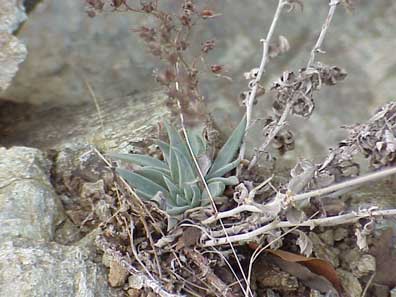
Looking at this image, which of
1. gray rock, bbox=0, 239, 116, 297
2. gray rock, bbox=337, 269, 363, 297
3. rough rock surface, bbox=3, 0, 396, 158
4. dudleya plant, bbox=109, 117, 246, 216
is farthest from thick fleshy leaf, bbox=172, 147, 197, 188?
rough rock surface, bbox=3, 0, 396, 158

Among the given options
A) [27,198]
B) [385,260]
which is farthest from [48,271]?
[385,260]

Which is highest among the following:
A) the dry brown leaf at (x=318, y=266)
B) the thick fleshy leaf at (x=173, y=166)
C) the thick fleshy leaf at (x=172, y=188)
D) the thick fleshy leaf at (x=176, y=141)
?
the thick fleshy leaf at (x=176, y=141)

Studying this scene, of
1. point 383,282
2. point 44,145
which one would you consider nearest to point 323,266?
point 383,282

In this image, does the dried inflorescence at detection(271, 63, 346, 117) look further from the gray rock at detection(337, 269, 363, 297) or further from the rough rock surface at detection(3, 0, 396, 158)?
the rough rock surface at detection(3, 0, 396, 158)

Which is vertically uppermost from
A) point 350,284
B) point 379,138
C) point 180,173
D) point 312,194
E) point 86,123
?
point 379,138

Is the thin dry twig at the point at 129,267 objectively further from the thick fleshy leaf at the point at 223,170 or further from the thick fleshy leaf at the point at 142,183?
the thick fleshy leaf at the point at 223,170

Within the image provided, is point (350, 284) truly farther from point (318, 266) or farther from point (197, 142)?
point (197, 142)

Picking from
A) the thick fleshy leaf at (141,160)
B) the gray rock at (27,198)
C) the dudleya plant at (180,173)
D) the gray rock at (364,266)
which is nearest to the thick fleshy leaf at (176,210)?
the dudleya plant at (180,173)
